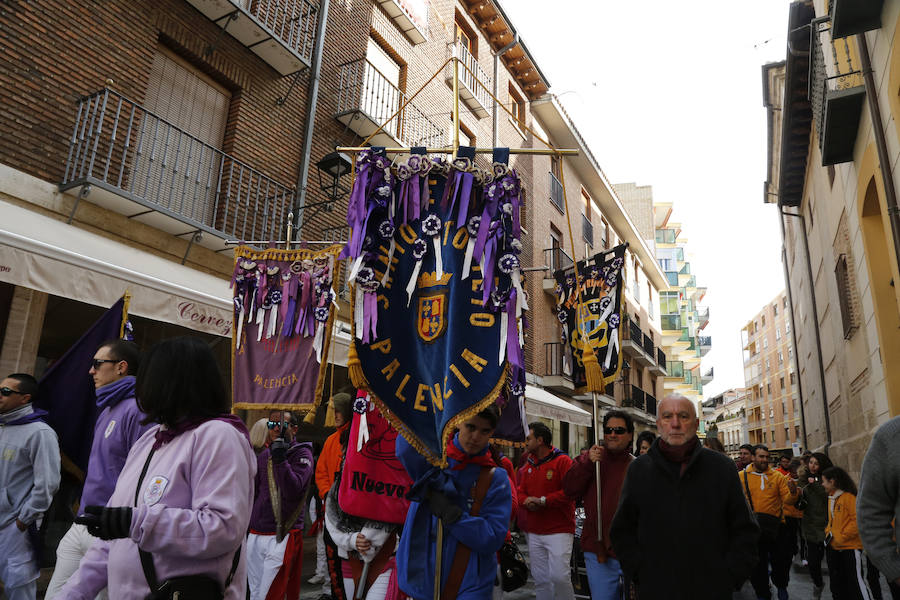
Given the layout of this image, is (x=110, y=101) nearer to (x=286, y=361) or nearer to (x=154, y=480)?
(x=286, y=361)

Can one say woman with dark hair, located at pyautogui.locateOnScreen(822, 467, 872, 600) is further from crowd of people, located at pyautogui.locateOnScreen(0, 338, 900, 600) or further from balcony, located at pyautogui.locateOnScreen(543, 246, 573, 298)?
balcony, located at pyautogui.locateOnScreen(543, 246, 573, 298)

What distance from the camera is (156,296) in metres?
6.18

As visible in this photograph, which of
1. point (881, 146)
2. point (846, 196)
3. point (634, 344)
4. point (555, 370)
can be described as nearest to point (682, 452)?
point (881, 146)

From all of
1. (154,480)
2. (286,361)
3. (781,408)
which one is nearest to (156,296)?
(286,361)

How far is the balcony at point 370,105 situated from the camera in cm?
1273

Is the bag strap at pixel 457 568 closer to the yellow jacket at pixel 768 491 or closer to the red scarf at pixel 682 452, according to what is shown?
the red scarf at pixel 682 452

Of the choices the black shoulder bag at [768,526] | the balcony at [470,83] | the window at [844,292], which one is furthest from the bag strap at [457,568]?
the balcony at [470,83]

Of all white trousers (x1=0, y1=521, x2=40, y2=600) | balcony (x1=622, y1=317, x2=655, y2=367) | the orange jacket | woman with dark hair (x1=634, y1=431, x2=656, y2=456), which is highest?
balcony (x1=622, y1=317, x2=655, y2=367)

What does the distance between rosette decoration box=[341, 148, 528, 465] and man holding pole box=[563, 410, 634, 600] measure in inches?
83.5

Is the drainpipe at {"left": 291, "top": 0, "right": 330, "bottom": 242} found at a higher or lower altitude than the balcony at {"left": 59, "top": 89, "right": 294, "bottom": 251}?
higher

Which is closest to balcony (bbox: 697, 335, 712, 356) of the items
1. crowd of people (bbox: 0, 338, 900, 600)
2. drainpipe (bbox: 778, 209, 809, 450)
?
drainpipe (bbox: 778, 209, 809, 450)

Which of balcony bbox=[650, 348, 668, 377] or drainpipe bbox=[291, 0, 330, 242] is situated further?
balcony bbox=[650, 348, 668, 377]

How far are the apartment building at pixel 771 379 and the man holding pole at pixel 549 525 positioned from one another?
55.5 meters

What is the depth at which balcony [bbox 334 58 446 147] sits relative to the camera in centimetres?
1273
